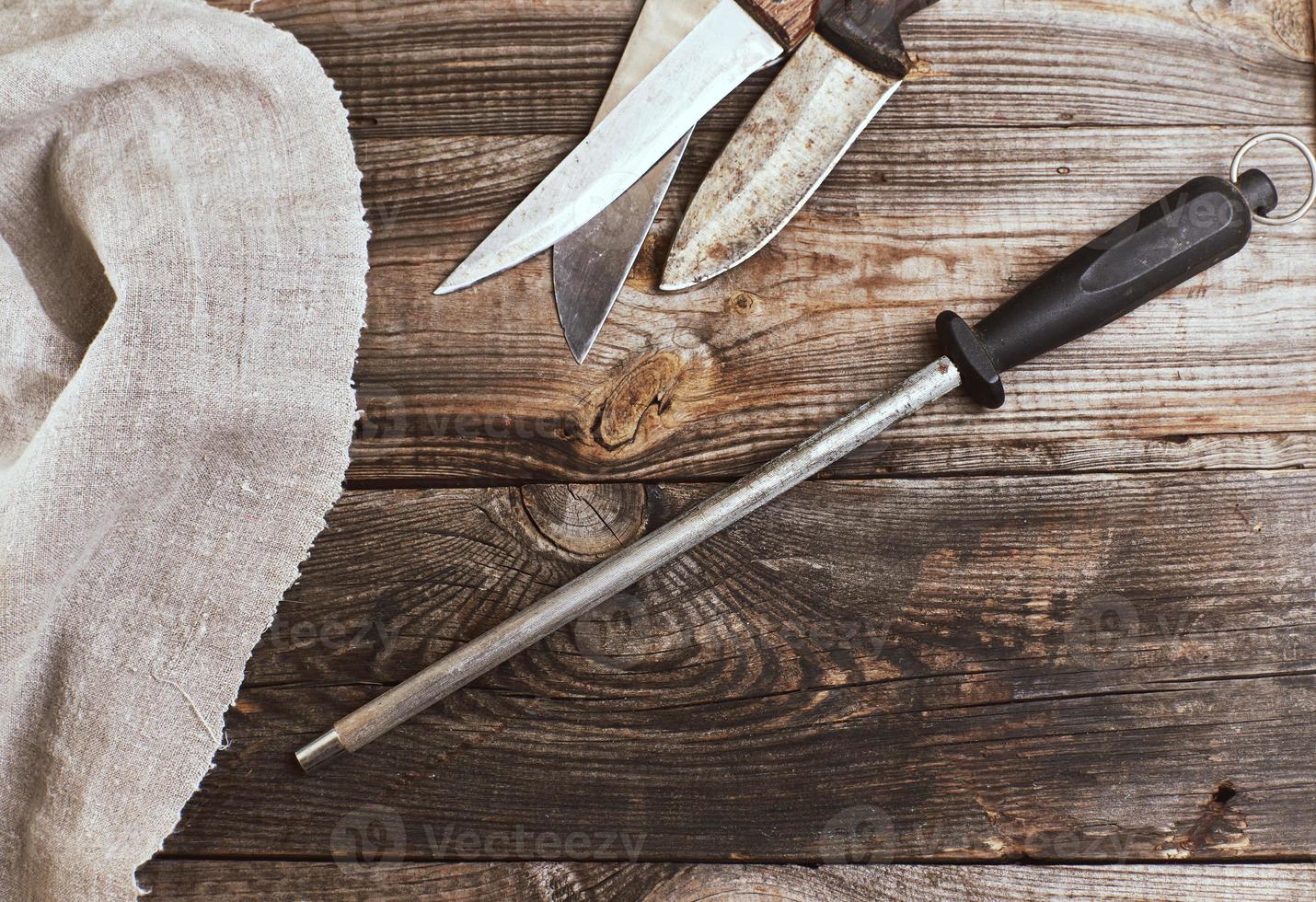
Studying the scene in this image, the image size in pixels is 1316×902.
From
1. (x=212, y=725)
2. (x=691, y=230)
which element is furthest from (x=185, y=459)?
(x=691, y=230)

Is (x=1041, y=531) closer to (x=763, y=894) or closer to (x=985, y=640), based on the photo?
(x=985, y=640)

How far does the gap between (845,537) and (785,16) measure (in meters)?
0.50

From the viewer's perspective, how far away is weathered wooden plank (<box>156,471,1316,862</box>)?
0.82 metres

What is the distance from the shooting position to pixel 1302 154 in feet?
2.97

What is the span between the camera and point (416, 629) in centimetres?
85

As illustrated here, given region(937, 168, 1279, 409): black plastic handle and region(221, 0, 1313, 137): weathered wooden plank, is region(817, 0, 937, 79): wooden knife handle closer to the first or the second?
region(221, 0, 1313, 137): weathered wooden plank

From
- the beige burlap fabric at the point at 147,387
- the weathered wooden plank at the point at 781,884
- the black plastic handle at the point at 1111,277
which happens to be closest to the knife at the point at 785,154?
the black plastic handle at the point at 1111,277

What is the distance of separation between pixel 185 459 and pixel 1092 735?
869 millimetres

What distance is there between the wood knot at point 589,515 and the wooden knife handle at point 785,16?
0.45 metres

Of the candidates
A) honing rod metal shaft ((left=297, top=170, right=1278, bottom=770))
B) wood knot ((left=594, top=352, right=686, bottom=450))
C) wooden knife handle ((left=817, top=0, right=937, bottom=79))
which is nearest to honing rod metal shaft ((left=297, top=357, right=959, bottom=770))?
honing rod metal shaft ((left=297, top=170, right=1278, bottom=770))

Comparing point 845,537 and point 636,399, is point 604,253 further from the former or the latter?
point 845,537

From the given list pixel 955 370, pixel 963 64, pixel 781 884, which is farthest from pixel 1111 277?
pixel 781 884

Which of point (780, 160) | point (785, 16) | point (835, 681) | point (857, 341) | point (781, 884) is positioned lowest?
point (781, 884)

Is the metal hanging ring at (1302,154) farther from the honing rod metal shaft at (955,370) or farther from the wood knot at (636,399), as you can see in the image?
the wood knot at (636,399)
